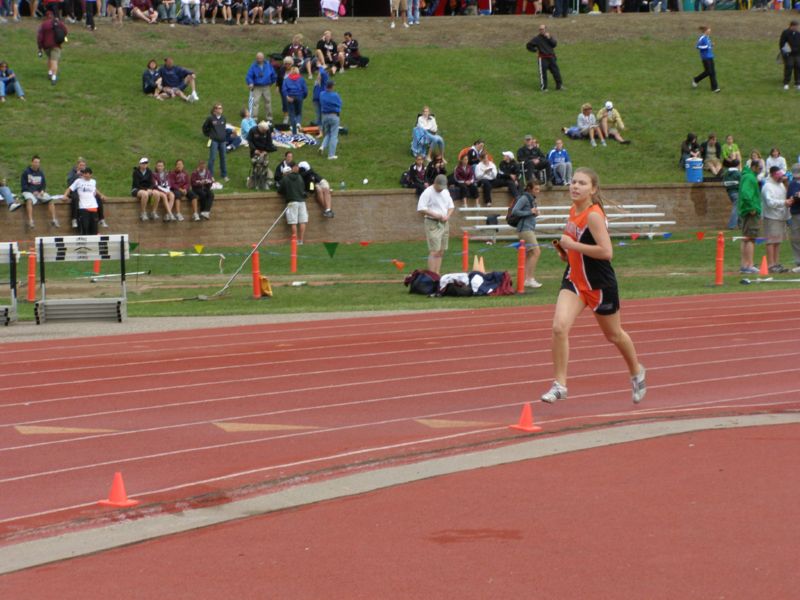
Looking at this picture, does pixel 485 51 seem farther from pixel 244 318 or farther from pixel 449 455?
pixel 449 455

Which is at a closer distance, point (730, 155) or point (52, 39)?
point (730, 155)

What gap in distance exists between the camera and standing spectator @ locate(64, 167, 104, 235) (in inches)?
1038

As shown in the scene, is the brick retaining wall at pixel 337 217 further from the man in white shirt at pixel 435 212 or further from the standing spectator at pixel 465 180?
the man in white shirt at pixel 435 212

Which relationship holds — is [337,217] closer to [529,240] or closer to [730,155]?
[529,240]

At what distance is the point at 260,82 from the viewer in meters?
32.2

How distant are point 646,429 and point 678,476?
4.77ft

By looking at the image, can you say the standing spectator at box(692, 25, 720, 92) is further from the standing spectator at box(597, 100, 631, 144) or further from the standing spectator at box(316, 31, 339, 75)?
the standing spectator at box(316, 31, 339, 75)

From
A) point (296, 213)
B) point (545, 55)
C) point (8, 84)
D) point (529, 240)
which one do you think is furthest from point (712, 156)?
point (8, 84)

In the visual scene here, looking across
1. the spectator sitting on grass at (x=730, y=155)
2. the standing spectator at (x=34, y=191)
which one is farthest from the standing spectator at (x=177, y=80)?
the spectator sitting on grass at (x=730, y=155)

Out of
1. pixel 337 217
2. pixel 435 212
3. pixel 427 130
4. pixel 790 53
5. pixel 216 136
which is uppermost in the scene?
pixel 790 53

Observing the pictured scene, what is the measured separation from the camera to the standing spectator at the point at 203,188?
91.4 ft

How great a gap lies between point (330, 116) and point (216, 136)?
3064 mm

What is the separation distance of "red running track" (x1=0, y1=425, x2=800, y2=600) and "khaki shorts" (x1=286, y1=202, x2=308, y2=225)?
1979 centimetres

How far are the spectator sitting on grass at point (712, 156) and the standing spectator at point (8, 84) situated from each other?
15999 millimetres
